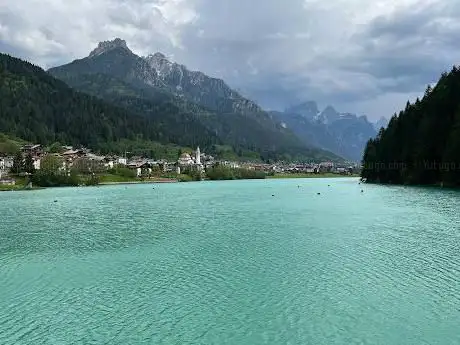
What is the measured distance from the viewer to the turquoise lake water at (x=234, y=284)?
2333cm

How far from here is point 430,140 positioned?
481ft

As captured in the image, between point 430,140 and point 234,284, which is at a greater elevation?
point 430,140

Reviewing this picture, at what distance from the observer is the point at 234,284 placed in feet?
105

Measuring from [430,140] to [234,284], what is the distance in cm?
13178

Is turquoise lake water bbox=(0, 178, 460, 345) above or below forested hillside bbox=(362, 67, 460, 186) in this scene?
below

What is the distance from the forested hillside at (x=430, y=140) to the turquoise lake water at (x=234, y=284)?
76926 mm

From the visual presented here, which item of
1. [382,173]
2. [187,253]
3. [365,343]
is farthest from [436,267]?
[382,173]

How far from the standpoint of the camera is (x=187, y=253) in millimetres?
43812

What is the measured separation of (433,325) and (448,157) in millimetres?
117900

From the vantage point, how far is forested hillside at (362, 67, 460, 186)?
131750 mm

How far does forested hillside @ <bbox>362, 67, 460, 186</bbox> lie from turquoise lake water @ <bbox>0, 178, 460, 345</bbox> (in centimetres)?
7693

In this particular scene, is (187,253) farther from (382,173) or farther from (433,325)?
(382,173)

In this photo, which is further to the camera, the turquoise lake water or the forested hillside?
the forested hillside

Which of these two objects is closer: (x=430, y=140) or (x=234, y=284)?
(x=234, y=284)
